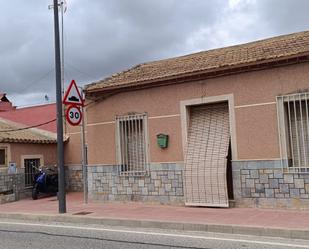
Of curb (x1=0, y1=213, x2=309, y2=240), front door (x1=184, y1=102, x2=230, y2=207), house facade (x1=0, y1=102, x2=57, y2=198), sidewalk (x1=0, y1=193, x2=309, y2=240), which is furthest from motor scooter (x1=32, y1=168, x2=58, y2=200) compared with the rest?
front door (x1=184, y1=102, x2=230, y2=207)

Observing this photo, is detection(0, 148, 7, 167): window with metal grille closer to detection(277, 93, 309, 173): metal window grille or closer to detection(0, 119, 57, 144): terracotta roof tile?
detection(0, 119, 57, 144): terracotta roof tile

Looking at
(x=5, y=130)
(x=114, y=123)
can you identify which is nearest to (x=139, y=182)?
(x=114, y=123)

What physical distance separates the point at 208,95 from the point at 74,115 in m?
3.78

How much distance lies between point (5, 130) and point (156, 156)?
7.71m

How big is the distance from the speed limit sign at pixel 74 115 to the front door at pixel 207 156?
10.3 feet

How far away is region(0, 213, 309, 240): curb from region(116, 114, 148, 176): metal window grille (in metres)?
2.71

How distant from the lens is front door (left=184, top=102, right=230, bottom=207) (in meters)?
11.6

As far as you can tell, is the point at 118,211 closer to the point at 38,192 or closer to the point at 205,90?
the point at 205,90

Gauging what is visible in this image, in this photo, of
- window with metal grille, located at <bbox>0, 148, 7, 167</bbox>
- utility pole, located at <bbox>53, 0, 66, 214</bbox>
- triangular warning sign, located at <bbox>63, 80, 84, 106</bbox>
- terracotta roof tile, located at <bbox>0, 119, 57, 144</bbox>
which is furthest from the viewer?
terracotta roof tile, located at <bbox>0, 119, 57, 144</bbox>

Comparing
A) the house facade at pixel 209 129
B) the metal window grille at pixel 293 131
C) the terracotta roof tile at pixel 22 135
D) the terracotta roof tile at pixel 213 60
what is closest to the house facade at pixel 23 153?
the terracotta roof tile at pixel 22 135

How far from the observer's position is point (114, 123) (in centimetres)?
1370

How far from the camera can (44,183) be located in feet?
54.5

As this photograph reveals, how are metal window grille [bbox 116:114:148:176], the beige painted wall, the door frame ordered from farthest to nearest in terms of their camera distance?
1. metal window grille [bbox 116:114:148:176]
2. the door frame
3. the beige painted wall

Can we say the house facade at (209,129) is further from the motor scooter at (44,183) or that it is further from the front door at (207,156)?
the motor scooter at (44,183)
